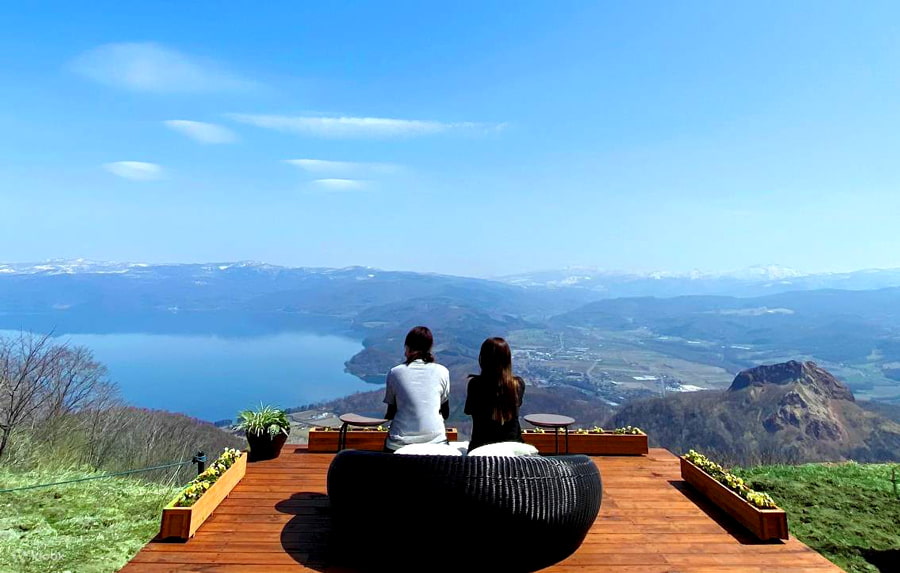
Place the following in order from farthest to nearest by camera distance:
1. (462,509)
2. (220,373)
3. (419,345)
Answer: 1. (220,373)
2. (419,345)
3. (462,509)

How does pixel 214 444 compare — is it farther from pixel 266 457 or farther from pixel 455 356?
pixel 455 356

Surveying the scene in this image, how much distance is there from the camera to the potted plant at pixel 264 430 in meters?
6.02

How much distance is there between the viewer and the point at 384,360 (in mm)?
152375

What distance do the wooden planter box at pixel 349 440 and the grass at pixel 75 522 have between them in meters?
1.91

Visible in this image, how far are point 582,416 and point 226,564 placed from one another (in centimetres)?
7644

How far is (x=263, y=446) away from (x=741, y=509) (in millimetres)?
4870

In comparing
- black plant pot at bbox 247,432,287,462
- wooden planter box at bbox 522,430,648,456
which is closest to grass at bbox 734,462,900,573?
wooden planter box at bbox 522,430,648,456

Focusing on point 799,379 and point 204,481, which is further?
point 799,379

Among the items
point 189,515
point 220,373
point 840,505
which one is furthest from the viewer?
point 220,373

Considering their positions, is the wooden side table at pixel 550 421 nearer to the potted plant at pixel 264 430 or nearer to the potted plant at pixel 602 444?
the potted plant at pixel 602 444

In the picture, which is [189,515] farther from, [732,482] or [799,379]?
[799,379]

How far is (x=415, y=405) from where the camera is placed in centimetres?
409

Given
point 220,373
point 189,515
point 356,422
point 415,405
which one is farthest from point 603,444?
point 220,373

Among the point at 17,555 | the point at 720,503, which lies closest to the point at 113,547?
the point at 17,555
